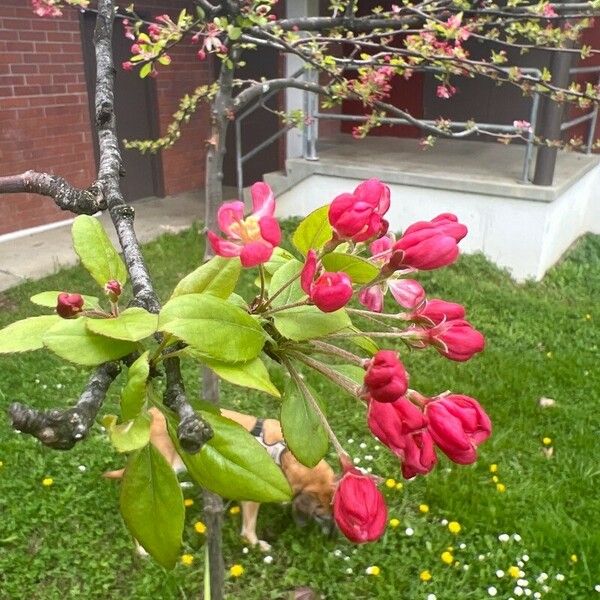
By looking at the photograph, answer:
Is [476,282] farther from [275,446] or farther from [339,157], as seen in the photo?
[275,446]

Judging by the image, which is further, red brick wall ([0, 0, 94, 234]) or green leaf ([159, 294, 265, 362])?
red brick wall ([0, 0, 94, 234])

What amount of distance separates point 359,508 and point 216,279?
34 cm

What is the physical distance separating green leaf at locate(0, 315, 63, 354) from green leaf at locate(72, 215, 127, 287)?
101 millimetres

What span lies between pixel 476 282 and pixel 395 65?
11.2 feet

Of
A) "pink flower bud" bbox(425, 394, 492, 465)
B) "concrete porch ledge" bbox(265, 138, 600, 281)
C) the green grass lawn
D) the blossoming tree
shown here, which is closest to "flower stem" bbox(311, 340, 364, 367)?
the blossoming tree

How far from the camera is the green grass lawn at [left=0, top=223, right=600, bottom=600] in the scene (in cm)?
270

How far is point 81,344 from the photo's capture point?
0.75m

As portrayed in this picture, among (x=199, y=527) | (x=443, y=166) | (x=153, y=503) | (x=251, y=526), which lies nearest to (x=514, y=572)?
(x=251, y=526)

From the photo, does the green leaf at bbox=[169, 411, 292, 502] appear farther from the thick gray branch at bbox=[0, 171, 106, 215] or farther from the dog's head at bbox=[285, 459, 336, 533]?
the dog's head at bbox=[285, 459, 336, 533]

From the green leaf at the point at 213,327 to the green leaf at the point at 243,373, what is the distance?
0.02m

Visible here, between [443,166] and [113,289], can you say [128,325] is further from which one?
[443,166]

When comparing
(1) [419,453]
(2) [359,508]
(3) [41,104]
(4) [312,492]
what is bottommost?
(4) [312,492]

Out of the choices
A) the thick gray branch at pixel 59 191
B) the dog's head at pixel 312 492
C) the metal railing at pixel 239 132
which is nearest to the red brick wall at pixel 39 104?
the metal railing at pixel 239 132

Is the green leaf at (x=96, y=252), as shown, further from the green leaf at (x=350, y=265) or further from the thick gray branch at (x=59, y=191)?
the green leaf at (x=350, y=265)
